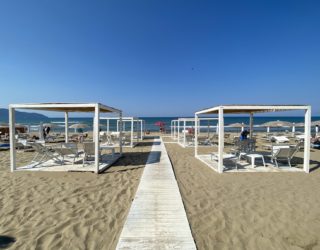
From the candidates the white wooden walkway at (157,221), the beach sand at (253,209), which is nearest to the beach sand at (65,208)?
the white wooden walkway at (157,221)

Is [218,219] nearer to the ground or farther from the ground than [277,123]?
nearer to the ground

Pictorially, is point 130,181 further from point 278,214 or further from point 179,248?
point 278,214

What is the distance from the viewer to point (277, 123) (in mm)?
13828

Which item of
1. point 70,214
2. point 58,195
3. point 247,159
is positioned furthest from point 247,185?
point 58,195

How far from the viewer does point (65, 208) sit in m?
3.85

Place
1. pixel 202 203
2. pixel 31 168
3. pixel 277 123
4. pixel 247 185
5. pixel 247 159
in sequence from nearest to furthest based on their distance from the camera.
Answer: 1. pixel 202 203
2. pixel 247 185
3. pixel 31 168
4. pixel 247 159
5. pixel 277 123

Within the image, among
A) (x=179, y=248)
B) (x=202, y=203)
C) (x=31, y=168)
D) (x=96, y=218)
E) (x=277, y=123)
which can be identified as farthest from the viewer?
(x=277, y=123)

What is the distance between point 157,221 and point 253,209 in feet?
6.40

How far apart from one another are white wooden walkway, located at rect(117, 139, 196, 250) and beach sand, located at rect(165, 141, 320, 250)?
7.2 inches

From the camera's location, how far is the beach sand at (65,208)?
284cm

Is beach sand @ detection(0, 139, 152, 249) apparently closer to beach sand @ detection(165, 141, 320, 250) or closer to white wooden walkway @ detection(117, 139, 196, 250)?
white wooden walkway @ detection(117, 139, 196, 250)

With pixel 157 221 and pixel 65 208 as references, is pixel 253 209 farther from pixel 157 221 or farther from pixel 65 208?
pixel 65 208

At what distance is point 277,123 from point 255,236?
13.0 m

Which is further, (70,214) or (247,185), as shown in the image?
(247,185)
